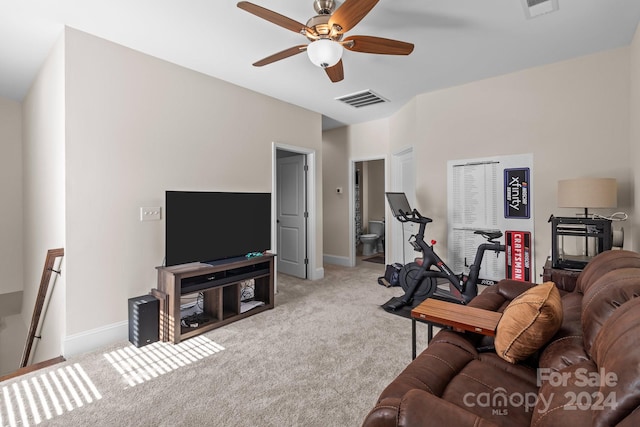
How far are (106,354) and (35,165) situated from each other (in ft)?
8.13

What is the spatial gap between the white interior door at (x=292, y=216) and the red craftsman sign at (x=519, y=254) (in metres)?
2.80

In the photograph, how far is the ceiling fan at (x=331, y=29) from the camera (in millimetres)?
1876

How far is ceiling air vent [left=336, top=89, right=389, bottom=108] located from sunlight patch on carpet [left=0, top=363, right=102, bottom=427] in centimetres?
400

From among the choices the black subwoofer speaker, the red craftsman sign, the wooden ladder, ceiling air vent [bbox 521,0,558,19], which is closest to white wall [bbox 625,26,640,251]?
the red craftsman sign

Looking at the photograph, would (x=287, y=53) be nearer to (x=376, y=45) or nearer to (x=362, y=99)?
(x=376, y=45)

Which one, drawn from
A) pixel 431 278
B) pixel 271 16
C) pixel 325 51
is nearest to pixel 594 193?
pixel 431 278

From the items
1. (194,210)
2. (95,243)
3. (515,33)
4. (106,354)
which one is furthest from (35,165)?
(515,33)

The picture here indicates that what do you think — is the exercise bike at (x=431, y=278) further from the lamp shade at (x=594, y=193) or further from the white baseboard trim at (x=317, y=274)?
the white baseboard trim at (x=317, y=274)

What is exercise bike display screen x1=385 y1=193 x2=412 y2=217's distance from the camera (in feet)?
12.5

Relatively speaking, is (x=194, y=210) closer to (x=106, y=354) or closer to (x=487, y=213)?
(x=106, y=354)

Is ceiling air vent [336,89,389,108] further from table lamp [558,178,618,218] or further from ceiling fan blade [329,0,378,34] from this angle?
table lamp [558,178,618,218]

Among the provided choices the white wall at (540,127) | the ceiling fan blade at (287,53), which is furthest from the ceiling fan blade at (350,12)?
the white wall at (540,127)

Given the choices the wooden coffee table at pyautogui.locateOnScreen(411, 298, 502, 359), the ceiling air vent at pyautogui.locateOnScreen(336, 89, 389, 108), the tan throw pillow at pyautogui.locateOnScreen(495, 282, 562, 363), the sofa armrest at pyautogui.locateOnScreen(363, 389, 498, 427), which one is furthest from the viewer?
the ceiling air vent at pyautogui.locateOnScreen(336, 89, 389, 108)

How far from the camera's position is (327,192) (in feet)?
20.6
